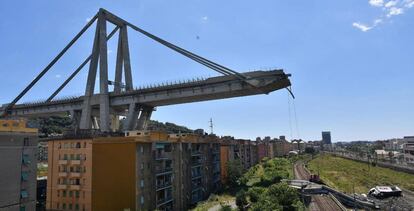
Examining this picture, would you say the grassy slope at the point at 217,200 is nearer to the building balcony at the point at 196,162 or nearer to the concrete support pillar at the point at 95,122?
the building balcony at the point at 196,162

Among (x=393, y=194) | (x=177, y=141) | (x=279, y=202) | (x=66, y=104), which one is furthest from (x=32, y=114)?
(x=393, y=194)

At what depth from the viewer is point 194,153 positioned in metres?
57.2

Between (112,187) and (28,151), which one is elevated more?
(28,151)

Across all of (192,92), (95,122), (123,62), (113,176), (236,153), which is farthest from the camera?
(236,153)

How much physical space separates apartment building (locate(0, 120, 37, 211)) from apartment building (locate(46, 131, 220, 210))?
734 centimetres

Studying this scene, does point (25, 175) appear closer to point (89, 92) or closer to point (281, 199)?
point (281, 199)

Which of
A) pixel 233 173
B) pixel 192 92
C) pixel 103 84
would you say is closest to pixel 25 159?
pixel 192 92

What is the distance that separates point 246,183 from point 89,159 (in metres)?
38.7

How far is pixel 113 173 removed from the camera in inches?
1607

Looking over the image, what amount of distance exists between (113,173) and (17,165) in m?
10.8

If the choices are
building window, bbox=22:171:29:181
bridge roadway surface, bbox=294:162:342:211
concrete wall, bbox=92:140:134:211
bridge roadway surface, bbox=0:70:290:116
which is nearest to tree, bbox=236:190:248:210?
bridge roadway surface, bbox=294:162:342:211

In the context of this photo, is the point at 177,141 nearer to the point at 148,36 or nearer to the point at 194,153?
the point at 194,153

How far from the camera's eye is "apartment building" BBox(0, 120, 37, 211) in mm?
31578

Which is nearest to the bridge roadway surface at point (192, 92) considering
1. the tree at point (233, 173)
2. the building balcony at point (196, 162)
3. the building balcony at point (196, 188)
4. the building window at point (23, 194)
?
the building balcony at point (196, 162)
